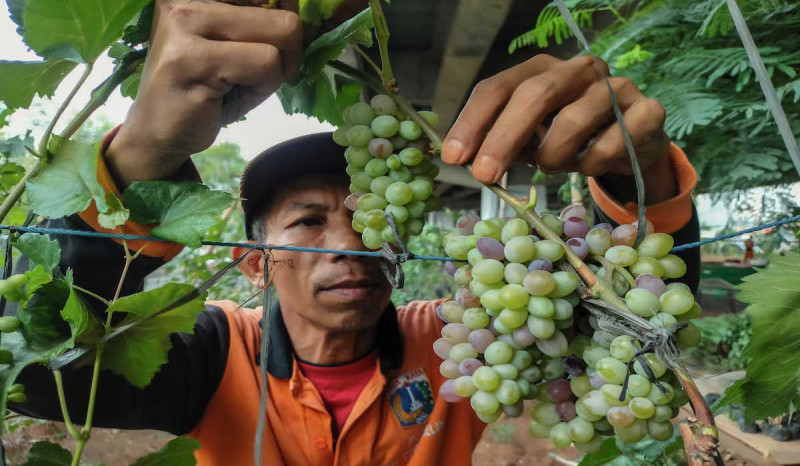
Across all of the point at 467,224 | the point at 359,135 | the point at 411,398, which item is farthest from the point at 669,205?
the point at 411,398

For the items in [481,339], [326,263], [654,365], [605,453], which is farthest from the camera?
[326,263]

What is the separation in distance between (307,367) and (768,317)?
927 millimetres

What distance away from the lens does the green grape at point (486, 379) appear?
48cm

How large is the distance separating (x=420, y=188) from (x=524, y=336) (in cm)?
19

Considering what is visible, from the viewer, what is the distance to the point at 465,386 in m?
0.51

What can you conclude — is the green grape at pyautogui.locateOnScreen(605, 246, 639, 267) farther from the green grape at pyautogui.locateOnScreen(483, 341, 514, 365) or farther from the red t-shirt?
the red t-shirt

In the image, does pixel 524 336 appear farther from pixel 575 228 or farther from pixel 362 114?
pixel 362 114

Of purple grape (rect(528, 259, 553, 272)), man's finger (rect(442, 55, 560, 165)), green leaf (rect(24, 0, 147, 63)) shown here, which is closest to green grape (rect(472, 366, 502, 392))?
purple grape (rect(528, 259, 553, 272))

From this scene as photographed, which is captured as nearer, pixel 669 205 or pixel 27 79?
pixel 27 79

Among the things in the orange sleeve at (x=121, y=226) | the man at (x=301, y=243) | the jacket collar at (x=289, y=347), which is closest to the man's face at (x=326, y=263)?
the man at (x=301, y=243)

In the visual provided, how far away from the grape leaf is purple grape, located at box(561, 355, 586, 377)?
0.17 metres

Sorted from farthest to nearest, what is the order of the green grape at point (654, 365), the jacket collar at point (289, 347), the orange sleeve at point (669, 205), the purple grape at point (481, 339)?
the jacket collar at point (289, 347) → the orange sleeve at point (669, 205) → the purple grape at point (481, 339) → the green grape at point (654, 365)

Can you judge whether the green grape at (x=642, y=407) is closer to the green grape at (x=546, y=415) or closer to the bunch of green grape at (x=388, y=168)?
the green grape at (x=546, y=415)

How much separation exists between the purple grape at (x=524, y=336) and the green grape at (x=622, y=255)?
→ 10cm
